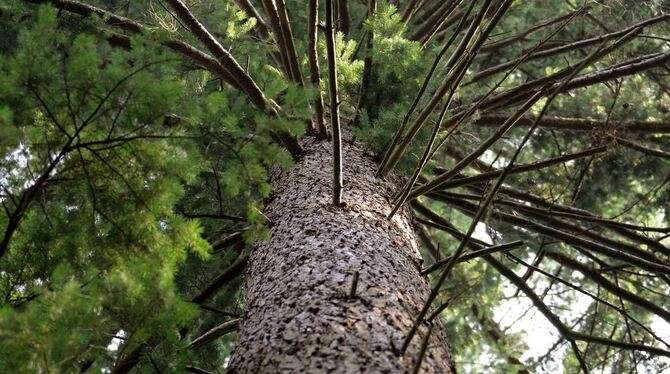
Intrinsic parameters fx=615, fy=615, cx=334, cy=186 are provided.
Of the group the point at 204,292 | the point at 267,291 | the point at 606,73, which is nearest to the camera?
the point at 267,291

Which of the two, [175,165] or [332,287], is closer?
[175,165]

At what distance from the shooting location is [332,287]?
7.29ft

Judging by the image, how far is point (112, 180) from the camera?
6.89 feet

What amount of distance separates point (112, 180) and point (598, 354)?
5829mm

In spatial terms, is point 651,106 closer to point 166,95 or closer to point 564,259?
point 564,259

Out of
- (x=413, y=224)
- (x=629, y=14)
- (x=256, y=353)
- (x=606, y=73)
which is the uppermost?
(x=629, y=14)

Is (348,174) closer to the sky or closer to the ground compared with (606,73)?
closer to the ground

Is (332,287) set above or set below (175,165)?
below

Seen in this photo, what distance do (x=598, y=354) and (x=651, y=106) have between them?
262 centimetres

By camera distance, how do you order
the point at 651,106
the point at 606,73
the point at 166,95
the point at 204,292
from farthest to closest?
the point at 651,106
the point at 606,73
the point at 204,292
the point at 166,95

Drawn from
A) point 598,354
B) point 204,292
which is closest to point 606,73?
point 204,292

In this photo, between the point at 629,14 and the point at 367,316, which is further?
the point at 629,14

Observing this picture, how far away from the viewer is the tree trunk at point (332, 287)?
192 cm

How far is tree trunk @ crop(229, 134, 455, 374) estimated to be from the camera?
1921 mm
